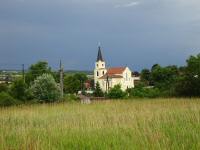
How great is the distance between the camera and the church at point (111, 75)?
112875 mm

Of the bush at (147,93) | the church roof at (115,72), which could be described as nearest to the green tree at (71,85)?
the church roof at (115,72)

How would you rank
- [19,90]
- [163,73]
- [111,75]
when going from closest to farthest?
[19,90]
[163,73]
[111,75]

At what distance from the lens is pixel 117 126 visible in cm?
918

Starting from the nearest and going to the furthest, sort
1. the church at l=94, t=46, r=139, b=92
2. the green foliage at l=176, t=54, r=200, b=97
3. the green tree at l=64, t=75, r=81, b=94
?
the green foliage at l=176, t=54, r=200, b=97, the green tree at l=64, t=75, r=81, b=94, the church at l=94, t=46, r=139, b=92

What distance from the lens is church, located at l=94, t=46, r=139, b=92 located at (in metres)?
113

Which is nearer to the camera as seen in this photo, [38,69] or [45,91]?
[45,91]

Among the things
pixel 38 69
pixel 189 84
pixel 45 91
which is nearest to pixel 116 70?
pixel 38 69

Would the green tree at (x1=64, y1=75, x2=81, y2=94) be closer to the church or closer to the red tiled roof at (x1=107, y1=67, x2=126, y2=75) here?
the church

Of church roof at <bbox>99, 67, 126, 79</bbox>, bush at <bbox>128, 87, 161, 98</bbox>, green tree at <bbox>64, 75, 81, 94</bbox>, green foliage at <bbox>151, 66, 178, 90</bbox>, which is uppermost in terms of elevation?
church roof at <bbox>99, 67, 126, 79</bbox>

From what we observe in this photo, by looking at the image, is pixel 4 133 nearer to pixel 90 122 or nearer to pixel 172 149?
pixel 90 122

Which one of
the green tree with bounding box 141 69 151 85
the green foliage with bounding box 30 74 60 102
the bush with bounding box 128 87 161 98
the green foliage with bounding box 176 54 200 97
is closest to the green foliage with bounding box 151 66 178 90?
the green tree with bounding box 141 69 151 85

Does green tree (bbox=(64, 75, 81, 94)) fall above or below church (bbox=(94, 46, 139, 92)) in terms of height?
below

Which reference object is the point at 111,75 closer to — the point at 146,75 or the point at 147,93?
the point at 146,75

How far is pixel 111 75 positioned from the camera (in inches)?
4478
